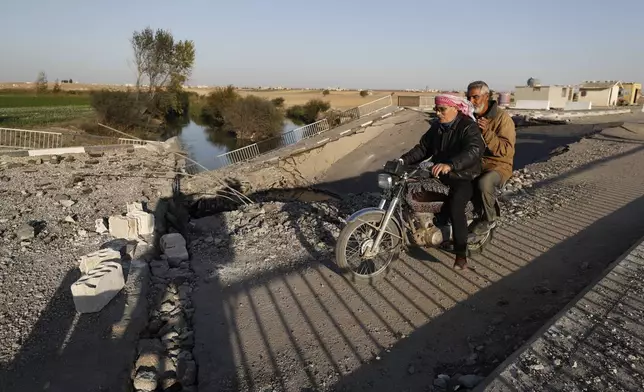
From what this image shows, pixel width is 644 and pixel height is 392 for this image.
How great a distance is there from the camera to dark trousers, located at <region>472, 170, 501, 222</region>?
198 inches

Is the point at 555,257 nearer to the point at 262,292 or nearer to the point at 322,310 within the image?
the point at 322,310

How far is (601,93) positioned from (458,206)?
175 ft

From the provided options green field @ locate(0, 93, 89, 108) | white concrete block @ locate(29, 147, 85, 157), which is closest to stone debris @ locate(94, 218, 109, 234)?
white concrete block @ locate(29, 147, 85, 157)

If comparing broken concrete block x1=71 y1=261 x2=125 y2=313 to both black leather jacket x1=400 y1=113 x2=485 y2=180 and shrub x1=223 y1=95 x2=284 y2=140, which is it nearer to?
black leather jacket x1=400 y1=113 x2=485 y2=180

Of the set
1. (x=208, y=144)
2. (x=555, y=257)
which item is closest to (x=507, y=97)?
(x=208, y=144)

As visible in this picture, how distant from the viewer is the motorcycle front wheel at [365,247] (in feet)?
15.4

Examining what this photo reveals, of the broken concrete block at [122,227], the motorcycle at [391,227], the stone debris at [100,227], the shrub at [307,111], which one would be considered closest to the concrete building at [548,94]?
the shrub at [307,111]

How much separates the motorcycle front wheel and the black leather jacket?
Result: 967mm

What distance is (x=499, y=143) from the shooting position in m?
5.32

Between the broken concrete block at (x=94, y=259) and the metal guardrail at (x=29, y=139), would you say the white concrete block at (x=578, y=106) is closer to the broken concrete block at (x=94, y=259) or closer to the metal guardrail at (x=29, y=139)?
the metal guardrail at (x=29, y=139)

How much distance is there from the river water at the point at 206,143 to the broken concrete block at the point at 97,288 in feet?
76.4

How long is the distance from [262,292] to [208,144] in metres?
36.8

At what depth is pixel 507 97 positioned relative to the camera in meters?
42.4

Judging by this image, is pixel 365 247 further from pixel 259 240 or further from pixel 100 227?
pixel 100 227
